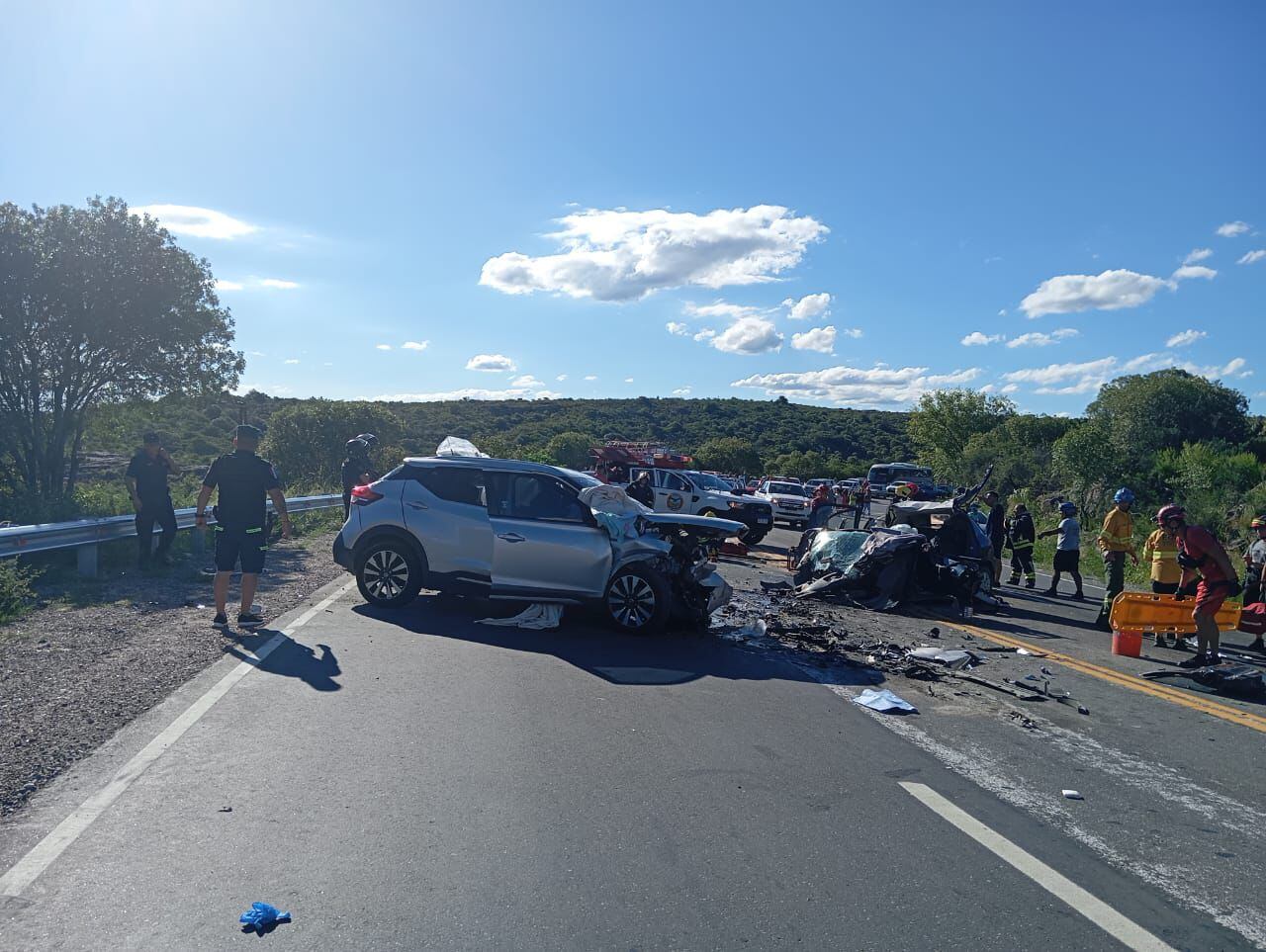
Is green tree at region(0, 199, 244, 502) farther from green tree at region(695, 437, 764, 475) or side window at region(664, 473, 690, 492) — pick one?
green tree at region(695, 437, 764, 475)

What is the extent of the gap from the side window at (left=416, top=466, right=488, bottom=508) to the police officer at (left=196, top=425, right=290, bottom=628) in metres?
1.74

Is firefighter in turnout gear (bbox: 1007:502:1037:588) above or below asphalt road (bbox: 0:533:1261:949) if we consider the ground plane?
above

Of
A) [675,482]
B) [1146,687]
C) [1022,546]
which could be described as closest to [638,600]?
[1146,687]

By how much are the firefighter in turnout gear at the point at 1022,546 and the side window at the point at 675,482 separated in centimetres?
962

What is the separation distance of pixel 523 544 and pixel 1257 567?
884cm

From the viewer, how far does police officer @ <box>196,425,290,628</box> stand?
30.2ft

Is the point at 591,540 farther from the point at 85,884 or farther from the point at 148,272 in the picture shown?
the point at 148,272

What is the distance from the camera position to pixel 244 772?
17.2 ft

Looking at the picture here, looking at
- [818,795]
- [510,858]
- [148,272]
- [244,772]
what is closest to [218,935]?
[510,858]

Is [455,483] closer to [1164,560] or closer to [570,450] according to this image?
[1164,560]

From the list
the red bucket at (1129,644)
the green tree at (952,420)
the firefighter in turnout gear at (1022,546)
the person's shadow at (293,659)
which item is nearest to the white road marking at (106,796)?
the person's shadow at (293,659)

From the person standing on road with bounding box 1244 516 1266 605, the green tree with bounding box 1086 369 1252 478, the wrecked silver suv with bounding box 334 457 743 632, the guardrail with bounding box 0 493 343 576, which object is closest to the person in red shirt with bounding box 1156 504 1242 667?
the person standing on road with bounding box 1244 516 1266 605

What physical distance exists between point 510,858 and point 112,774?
93.9 inches

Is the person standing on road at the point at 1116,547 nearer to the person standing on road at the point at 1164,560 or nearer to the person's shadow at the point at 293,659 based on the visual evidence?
the person standing on road at the point at 1164,560
